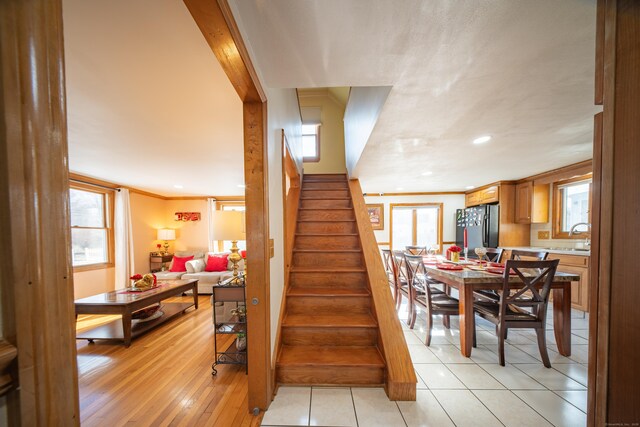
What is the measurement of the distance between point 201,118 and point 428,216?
5881 millimetres

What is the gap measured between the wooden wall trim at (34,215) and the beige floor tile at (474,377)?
2.39 metres

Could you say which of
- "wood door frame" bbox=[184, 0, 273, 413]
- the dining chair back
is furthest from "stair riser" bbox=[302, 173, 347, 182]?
"wood door frame" bbox=[184, 0, 273, 413]

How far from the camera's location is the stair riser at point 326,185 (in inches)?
159

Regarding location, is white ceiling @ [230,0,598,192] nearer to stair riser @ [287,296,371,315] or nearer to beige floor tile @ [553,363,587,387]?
stair riser @ [287,296,371,315]

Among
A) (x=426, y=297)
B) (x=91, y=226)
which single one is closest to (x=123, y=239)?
(x=91, y=226)

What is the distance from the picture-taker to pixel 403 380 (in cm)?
162

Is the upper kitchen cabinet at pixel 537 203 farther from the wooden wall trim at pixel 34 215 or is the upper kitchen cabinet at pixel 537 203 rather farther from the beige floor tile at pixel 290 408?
the wooden wall trim at pixel 34 215

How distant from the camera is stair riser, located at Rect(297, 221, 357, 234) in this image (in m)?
3.14

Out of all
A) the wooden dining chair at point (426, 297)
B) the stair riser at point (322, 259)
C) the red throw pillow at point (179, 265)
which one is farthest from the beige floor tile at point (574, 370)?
the red throw pillow at point (179, 265)

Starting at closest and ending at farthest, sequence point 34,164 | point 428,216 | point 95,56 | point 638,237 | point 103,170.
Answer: point 34,164 < point 638,237 < point 95,56 < point 103,170 < point 428,216

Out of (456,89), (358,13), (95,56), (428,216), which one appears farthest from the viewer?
(428,216)

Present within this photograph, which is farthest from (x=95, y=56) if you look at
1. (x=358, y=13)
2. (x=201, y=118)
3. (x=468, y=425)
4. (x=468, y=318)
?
(x=468, y=318)

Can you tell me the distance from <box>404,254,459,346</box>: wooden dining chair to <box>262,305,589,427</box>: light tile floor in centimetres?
37

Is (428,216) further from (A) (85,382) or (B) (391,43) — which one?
(A) (85,382)
